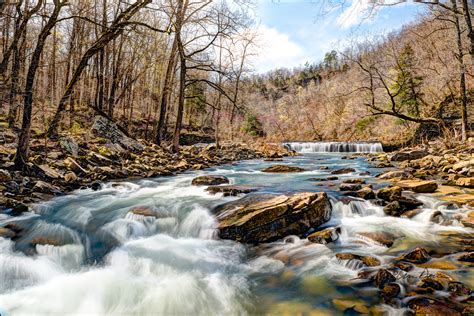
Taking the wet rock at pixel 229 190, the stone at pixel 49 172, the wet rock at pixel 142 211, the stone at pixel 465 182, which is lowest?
the wet rock at pixel 142 211

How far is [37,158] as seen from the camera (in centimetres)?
834

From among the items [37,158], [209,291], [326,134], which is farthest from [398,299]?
[326,134]

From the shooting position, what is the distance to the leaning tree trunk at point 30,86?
682 cm

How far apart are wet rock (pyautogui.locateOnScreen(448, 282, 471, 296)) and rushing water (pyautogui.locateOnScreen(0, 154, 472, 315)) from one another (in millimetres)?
683

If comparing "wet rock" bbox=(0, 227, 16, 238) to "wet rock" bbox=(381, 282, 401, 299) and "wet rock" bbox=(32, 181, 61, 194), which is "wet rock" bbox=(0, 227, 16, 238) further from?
"wet rock" bbox=(381, 282, 401, 299)

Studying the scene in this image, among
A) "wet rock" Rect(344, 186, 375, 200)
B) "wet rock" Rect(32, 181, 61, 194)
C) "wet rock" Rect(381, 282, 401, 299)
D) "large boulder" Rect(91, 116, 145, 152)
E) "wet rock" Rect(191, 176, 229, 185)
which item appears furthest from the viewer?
"large boulder" Rect(91, 116, 145, 152)

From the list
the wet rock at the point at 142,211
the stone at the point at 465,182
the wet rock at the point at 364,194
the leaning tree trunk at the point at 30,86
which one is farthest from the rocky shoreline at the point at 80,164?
the stone at the point at 465,182

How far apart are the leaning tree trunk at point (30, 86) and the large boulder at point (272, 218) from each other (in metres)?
5.08

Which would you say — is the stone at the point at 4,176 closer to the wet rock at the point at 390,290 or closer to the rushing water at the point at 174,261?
the rushing water at the point at 174,261

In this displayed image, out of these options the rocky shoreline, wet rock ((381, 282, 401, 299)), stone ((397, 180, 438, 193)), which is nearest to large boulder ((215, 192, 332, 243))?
wet rock ((381, 282, 401, 299))

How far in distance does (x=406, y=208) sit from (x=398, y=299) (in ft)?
11.2

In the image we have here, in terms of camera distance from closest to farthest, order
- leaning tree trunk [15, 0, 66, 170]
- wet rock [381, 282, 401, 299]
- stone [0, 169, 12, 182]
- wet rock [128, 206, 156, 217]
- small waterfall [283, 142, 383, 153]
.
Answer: wet rock [381, 282, 401, 299] → wet rock [128, 206, 156, 217] → stone [0, 169, 12, 182] → leaning tree trunk [15, 0, 66, 170] → small waterfall [283, 142, 383, 153]

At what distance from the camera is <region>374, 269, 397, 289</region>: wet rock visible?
3.44 m

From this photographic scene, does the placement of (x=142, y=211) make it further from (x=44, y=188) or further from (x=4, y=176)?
(x=4, y=176)
